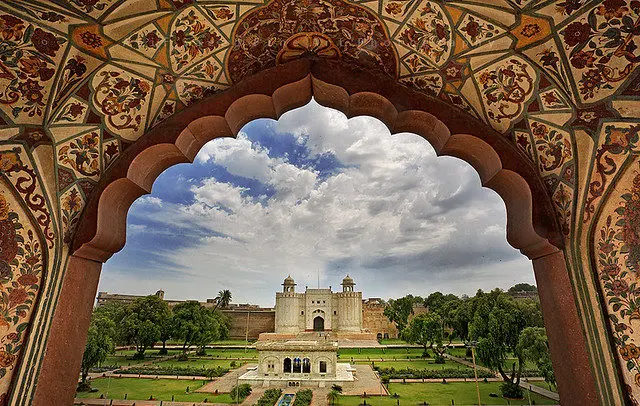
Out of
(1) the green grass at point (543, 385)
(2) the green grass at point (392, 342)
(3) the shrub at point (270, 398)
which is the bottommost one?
(3) the shrub at point (270, 398)

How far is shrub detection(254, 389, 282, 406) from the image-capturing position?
1636 centimetres

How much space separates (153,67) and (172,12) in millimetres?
552

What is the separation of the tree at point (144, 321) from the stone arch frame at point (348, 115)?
28769 millimetres

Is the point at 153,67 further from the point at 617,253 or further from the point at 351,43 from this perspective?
the point at 617,253

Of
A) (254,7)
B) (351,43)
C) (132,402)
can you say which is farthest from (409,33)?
(132,402)

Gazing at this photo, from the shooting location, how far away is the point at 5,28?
263 cm

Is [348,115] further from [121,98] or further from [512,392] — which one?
[512,392]

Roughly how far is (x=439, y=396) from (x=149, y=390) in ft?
46.7

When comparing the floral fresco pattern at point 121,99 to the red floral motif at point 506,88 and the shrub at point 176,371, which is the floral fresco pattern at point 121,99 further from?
the shrub at point 176,371

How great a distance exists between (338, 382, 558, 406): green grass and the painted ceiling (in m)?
15.6

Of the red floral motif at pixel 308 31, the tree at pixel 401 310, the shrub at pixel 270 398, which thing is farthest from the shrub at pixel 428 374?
the tree at pixel 401 310

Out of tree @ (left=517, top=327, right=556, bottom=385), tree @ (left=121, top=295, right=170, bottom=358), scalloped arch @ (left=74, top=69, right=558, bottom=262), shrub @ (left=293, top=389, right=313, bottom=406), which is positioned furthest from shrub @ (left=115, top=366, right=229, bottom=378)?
scalloped arch @ (left=74, top=69, right=558, bottom=262)

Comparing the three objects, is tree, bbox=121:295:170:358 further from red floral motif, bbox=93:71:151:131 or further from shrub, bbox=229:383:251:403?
red floral motif, bbox=93:71:151:131

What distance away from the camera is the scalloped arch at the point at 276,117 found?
3.22 m
